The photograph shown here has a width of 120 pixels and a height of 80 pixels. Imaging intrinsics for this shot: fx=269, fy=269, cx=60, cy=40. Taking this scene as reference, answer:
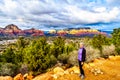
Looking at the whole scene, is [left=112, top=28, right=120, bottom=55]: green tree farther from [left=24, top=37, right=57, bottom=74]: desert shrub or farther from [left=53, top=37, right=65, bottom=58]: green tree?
[left=24, top=37, right=57, bottom=74]: desert shrub

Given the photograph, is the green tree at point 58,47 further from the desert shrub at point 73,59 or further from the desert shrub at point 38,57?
the desert shrub at point 38,57

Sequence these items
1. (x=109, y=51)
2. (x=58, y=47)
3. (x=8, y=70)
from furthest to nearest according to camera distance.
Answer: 1. (x=58, y=47)
2. (x=109, y=51)
3. (x=8, y=70)

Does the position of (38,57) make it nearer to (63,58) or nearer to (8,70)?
(8,70)

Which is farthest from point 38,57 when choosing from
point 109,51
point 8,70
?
point 109,51

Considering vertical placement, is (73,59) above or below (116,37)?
below

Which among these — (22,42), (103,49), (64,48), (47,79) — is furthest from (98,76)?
(22,42)

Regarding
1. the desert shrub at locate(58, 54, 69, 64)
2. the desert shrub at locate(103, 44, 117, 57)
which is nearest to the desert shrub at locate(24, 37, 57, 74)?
the desert shrub at locate(58, 54, 69, 64)

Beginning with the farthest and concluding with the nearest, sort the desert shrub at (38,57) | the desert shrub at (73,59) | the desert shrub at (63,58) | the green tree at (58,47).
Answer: the green tree at (58,47) < the desert shrub at (63,58) < the desert shrub at (73,59) < the desert shrub at (38,57)

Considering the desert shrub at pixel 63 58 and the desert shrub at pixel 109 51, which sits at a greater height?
the desert shrub at pixel 109 51

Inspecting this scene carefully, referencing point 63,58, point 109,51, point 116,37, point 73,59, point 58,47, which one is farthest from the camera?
point 116,37

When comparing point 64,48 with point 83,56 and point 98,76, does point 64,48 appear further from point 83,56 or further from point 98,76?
point 83,56

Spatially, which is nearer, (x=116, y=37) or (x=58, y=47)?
(x=58, y=47)

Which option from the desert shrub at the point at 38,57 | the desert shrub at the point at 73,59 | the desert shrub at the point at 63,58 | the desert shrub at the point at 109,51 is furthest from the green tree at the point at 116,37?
the desert shrub at the point at 38,57

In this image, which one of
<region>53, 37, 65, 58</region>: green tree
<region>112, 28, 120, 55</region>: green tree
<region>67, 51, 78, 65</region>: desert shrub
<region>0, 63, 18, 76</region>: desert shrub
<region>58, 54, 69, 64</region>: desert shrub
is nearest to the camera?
<region>0, 63, 18, 76</region>: desert shrub
